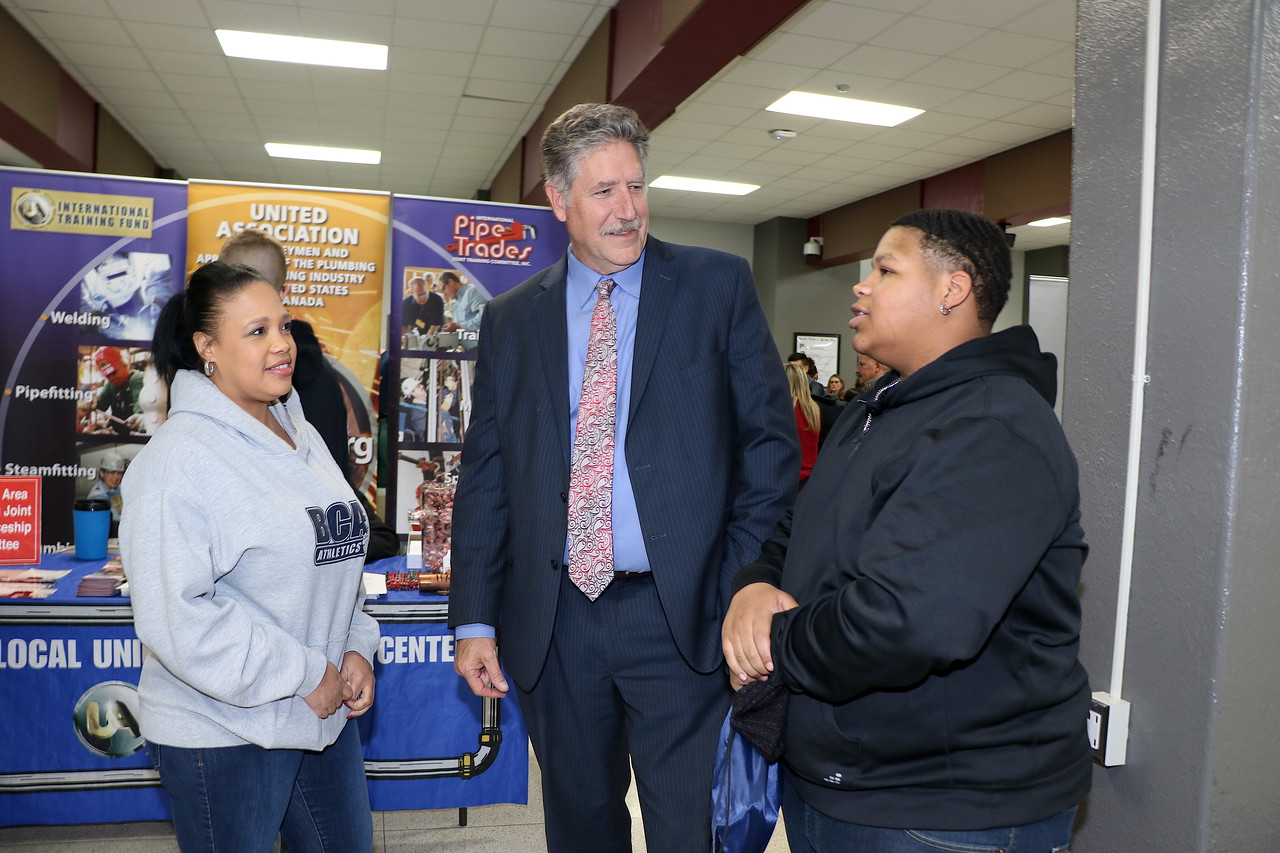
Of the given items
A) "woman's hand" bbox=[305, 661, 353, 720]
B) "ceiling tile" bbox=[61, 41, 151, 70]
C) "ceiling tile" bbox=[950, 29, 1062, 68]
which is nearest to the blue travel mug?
"woman's hand" bbox=[305, 661, 353, 720]

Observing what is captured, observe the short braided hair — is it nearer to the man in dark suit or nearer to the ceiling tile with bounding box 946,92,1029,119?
the man in dark suit

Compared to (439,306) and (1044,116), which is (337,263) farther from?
(1044,116)

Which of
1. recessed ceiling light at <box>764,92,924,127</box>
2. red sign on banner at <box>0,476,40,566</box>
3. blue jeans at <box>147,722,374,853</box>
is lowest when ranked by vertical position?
blue jeans at <box>147,722,374,853</box>

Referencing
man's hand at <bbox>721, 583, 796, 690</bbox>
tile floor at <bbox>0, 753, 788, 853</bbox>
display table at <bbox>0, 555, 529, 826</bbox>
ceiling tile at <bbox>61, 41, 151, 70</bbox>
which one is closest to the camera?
man's hand at <bbox>721, 583, 796, 690</bbox>

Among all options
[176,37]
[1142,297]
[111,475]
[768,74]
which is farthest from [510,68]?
[1142,297]

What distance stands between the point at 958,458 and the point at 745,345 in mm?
682

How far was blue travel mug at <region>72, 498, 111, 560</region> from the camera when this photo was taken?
9.65ft

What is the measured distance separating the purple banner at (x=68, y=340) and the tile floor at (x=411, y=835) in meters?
1.66

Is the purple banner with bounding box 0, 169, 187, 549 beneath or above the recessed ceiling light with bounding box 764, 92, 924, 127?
beneath

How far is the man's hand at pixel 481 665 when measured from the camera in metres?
1.80

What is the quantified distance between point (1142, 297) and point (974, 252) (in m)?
0.40

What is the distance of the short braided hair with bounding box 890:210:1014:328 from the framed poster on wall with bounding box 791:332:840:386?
10582mm

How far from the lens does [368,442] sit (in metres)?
4.43

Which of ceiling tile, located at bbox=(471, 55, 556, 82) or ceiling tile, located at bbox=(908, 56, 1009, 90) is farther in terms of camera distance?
ceiling tile, located at bbox=(471, 55, 556, 82)
